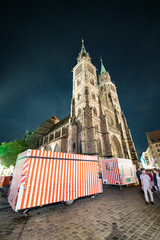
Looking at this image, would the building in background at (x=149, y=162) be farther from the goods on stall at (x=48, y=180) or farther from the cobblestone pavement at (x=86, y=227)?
the cobblestone pavement at (x=86, y=227)

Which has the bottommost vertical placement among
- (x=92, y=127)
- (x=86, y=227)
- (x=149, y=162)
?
(x=86, y=227)

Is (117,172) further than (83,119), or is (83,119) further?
(83,119)

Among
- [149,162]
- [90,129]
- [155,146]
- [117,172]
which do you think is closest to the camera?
[117,172]

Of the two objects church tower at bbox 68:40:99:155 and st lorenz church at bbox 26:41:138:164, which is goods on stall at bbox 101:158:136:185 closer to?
st lorenz church at bbox 26:41:138:164

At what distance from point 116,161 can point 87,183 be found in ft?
15.9

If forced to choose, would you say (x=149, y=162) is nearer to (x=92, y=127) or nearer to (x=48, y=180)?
(x=92, y=127)

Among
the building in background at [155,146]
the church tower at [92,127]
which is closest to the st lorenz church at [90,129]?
the church tower at [92,127]

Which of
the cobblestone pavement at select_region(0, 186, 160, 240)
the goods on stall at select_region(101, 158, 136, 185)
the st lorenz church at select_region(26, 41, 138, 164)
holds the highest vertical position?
the st lorenz church at select_region(26, 41, 138, 164)

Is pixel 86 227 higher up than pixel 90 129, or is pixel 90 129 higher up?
pixel 90 129

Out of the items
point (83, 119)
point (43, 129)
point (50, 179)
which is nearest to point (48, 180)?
point (50, 179)

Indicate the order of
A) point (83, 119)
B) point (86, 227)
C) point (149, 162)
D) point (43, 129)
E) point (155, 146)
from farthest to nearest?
point (149, 162) → point (155, 146) → point (43, 129) → point (83, 119) → point (86, 227)

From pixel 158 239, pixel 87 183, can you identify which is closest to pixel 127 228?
pixel 158 239

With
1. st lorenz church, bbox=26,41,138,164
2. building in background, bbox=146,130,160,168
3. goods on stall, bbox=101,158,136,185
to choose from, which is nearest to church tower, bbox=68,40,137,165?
st lorenz church, bbox=26,41,138,164

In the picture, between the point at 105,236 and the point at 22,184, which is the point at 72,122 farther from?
the point at 105,236
